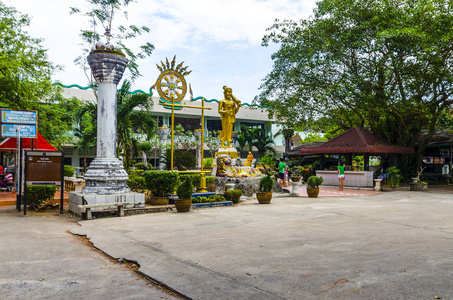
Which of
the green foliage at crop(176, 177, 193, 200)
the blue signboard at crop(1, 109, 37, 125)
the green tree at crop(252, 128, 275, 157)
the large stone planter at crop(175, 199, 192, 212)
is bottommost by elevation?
the large stone planter at crop(175, 199, 192, 212)

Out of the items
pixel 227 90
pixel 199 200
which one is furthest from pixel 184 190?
pixel 227 90

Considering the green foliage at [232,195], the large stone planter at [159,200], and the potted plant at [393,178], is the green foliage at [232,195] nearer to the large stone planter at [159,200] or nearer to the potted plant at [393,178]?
the large stone planter at [159,200]

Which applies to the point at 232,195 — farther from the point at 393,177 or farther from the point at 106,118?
the point at 393,177

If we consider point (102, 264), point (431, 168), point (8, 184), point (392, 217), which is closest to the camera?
point (102, 264)

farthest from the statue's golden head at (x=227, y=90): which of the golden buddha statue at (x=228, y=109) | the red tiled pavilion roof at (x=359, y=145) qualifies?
the red tiled pavilion roof at (x=359, y=145)

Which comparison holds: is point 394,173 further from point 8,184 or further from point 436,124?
point 8,184

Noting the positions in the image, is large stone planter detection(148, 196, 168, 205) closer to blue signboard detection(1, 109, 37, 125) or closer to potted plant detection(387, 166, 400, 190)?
blue signboard detection(1, 109, 37, 125)

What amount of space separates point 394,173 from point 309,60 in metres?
7.71

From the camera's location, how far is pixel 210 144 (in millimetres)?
35656

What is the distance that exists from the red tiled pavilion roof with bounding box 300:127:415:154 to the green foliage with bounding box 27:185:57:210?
16.5 meters

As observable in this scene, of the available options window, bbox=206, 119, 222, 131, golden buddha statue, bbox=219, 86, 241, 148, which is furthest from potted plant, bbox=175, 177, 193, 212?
window, bbox=206, 119, 222, 131

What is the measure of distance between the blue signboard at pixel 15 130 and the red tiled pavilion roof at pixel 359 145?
1686 centimetres

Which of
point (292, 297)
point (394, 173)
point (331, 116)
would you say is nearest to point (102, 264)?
point (292, 297)

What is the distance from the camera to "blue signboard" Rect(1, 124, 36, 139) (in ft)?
36.1
